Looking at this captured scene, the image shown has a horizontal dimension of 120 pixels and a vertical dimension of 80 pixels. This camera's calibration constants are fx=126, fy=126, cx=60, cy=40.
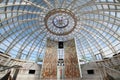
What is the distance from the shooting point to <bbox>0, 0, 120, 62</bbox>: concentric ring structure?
3144 cm

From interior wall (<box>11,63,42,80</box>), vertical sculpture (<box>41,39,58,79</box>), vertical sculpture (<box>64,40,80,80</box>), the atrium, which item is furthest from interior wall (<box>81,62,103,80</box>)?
interior wall (<box>11,63,42,80</box>)

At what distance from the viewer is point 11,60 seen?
128 feet

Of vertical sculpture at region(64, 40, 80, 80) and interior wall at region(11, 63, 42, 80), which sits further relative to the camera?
interior wall at region(11, 63, 42, 80)

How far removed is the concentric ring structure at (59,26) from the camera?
1238 inches

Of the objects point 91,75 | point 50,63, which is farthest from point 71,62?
point 91,75

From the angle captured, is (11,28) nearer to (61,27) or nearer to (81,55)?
(61,27)

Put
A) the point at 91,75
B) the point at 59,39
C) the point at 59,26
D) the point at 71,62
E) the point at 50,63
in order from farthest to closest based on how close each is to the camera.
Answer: the point at 59,39, the point at 59,26, the point at 91,75, the point at 50,63, the point at 71,62

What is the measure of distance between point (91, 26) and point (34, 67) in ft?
73.7

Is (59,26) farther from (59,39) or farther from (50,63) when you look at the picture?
(50,63)

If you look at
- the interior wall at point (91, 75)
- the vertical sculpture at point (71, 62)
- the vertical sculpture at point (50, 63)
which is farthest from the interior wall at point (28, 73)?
the interior wall at point (91, 75)

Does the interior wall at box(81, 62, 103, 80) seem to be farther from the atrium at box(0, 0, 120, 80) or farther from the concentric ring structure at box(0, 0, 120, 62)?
the concentric ring structure at box(0, 0, 120, 62)

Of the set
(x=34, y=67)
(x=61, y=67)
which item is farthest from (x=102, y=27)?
(x=34, y=67)

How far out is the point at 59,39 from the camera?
4400cm

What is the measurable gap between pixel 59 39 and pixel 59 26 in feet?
23.6
